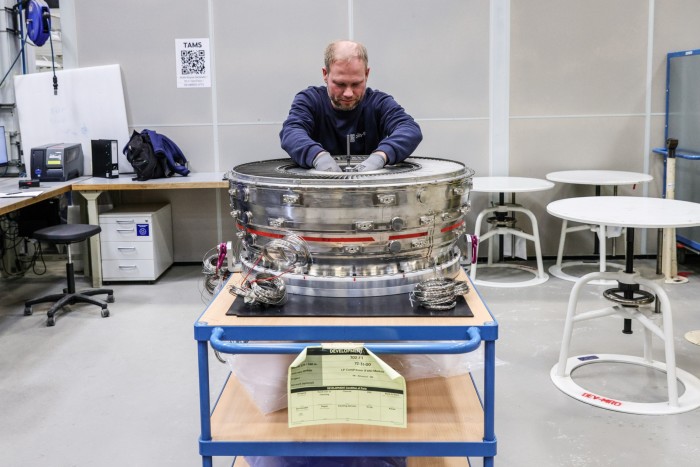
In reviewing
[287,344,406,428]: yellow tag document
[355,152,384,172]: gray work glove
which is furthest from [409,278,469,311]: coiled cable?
[355,152,384,172]: gray work glove

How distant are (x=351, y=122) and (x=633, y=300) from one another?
4.43ft

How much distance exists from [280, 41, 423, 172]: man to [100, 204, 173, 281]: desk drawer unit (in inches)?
99.0

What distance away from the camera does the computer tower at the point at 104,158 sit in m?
4.64

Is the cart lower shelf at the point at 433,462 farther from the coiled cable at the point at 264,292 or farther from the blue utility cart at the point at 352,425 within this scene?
the coiled cable at the point at 264,292

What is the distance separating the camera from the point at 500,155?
4898mm

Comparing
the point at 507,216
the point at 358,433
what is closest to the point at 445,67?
the point at 507,216

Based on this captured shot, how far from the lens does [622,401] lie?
2641 mm

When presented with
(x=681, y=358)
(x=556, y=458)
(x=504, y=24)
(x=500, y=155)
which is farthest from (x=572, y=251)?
(x=556, y=458)

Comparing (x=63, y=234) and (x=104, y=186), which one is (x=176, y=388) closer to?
(x=63, y=234)

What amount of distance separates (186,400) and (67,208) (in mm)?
2697

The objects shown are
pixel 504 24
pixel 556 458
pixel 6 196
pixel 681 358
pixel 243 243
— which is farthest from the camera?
pixel 504 24

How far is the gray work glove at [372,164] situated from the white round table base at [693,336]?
6.84 feet

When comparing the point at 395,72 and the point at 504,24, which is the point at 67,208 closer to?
the point at 395,72

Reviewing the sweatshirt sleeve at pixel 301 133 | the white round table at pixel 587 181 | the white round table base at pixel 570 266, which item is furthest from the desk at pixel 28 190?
the white round table base at pixel 570 266
